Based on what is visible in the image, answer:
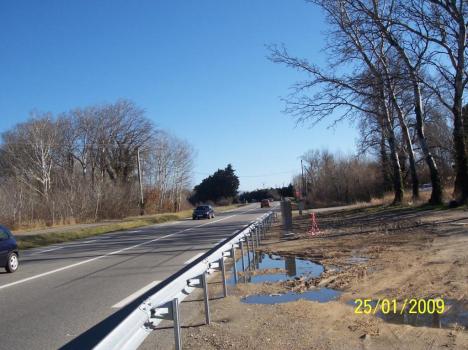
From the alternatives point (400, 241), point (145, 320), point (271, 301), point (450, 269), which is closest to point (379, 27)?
point (400, 241)

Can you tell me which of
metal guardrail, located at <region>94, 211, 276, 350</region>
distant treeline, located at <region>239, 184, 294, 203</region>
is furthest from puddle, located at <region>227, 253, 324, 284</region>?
distant treeline, located at <region>239, 184, 294, 203</region>

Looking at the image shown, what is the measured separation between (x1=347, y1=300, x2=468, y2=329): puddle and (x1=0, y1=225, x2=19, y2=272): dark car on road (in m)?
10.7

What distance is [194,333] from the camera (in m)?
6.70

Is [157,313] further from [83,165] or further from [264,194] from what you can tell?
[264,194]

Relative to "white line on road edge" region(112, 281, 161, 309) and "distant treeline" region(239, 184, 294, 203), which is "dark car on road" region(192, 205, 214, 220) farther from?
"distant treeline" region(239, 184, 294, 203)

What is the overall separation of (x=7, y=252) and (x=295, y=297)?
9079 mm

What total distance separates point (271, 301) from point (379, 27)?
19670 millimetres

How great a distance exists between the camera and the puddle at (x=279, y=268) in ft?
36.2

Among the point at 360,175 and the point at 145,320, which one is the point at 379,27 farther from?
the point at 360,175

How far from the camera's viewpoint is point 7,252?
46.6 feet

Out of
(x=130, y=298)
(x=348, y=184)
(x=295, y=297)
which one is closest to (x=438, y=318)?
(x=295, y=297)

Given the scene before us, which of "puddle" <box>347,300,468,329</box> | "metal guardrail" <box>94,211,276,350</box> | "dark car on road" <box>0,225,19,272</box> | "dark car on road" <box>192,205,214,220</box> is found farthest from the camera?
"dark car on road" <box>192,205,214,220</box>

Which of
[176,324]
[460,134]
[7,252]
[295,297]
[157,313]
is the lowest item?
[295,297]

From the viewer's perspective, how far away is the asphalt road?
6.92 meters
